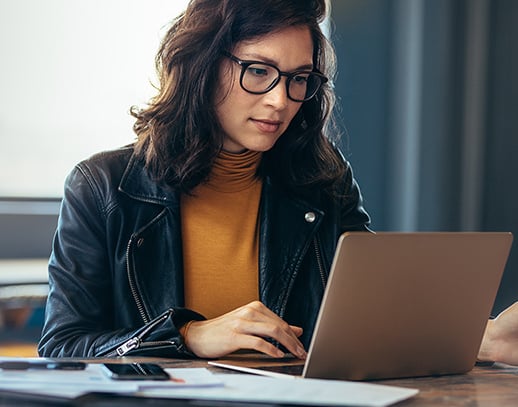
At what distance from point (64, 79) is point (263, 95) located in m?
1.61

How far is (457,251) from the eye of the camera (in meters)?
1.22

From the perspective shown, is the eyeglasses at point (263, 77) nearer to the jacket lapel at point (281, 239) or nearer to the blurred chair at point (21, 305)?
the jacket lapel at point (281, 239)

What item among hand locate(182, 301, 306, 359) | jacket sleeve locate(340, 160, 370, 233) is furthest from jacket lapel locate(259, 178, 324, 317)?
hand locate(182, 301, 306, 359)

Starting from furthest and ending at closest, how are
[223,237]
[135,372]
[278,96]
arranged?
[223,237], [278,96], [135,372]

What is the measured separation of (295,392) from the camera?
3.36 feet

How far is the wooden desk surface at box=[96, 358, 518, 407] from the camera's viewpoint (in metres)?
1.11

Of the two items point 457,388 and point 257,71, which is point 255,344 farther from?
point 257,71

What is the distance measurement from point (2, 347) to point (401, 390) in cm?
226

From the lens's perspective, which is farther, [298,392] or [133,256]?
[133,256]

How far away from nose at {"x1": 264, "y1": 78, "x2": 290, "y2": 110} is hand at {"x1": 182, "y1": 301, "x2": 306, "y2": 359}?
0.54 metres

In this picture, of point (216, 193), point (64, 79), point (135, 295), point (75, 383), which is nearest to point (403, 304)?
point (75, 383)

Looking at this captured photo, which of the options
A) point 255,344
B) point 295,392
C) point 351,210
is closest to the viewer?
point 295,392

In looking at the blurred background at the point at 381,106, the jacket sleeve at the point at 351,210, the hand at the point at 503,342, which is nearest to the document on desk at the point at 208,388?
the hand at the point at 503,342

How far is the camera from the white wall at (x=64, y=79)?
3.17m
